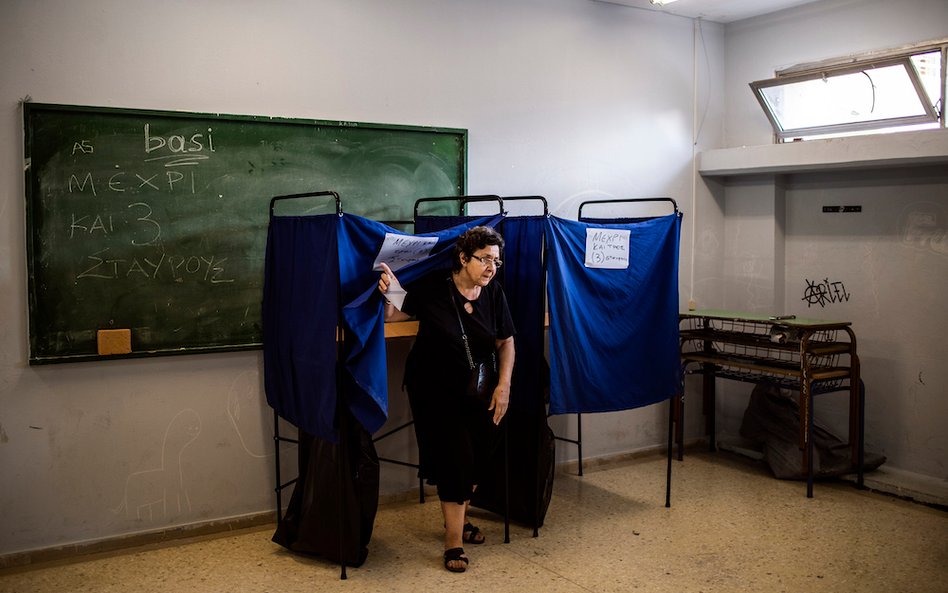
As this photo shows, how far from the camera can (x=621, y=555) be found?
3.62 m

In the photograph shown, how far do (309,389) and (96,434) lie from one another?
1.00m

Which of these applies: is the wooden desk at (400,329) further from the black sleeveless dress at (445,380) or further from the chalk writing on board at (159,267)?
the chalk writing on board at (159,267)

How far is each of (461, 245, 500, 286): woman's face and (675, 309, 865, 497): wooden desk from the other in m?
1.89

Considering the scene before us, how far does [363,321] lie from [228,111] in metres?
1.32

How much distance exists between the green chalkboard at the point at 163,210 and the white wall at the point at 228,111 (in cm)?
7

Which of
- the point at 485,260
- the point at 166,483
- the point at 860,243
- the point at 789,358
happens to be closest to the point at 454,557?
the point at 485,260

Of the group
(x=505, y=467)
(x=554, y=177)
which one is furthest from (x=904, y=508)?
(x=554, y=177)

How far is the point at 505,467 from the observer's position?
368 cm

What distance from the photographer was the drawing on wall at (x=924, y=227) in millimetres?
4492

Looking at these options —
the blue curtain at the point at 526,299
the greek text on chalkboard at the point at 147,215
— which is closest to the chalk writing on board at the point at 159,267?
the greek text on chalkboard at the point at 147,215

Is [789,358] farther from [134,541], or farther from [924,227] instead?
[134,541]

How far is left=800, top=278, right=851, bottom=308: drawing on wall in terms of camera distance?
16.3 feet

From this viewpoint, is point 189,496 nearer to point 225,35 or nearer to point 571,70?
point 225,35

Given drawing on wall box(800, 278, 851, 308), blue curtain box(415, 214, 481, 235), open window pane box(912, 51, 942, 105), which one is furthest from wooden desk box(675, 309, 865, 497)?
blue curtain box(415, 214, 481, 235)
